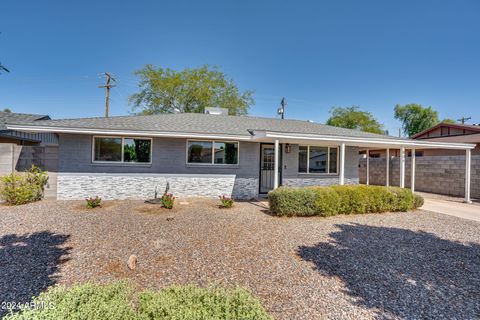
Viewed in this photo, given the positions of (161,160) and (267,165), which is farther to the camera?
(267,165)

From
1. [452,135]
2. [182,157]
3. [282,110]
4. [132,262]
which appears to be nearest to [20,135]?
[182,157]

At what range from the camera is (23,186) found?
328 inches

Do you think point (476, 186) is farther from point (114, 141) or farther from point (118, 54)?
point (118, 54)

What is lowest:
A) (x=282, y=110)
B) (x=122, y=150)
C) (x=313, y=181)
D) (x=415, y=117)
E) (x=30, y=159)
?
(x=313, y=181)

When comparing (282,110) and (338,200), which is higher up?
(282,110)

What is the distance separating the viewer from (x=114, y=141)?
9.60 m

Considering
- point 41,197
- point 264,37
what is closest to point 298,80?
point 264,37

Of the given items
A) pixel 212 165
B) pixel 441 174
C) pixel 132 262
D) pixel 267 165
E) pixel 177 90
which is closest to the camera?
pixel 132 262

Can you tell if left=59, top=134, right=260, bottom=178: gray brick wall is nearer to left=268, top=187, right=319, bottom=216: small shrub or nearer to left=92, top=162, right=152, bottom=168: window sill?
left=92, top=162, right=152, bottom=168: window sill

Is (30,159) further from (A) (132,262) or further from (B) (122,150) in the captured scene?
(A) (132,262)

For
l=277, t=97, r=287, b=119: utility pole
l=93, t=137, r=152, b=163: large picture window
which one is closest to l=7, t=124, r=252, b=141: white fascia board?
l=93, t=137, r=152, b=163: large picture window

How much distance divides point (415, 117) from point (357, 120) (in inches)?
505

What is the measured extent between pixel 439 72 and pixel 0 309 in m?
22.5

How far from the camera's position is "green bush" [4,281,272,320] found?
1875 millimetres
